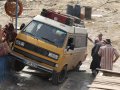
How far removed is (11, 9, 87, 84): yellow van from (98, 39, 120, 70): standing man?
1.18 metres

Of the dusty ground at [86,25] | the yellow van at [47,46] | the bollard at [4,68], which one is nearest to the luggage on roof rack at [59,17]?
the yellow van at [47,46]

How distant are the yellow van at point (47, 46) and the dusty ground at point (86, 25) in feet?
2.73

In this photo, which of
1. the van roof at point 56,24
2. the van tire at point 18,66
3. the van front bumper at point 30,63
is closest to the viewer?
the van front bumper at point 30,63

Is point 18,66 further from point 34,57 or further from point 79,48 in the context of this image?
point 79,48

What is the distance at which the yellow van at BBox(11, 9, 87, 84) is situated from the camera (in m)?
14.7

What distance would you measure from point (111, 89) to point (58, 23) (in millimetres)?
6841

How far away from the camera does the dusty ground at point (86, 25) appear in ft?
50.5

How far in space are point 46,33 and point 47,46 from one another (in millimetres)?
745

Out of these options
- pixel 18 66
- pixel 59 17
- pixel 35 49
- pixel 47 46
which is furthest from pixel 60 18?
pixel 18 66

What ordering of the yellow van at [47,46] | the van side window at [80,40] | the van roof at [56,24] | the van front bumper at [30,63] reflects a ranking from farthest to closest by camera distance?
the van side window at [80,40] → the van roof at [56,24] → the yellow van at [47,46] → the van front bumper at [30,63]

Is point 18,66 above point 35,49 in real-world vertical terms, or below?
below

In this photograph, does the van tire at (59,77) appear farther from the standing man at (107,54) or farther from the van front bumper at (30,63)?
the standing man at (107,54)

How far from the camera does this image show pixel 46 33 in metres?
15.3

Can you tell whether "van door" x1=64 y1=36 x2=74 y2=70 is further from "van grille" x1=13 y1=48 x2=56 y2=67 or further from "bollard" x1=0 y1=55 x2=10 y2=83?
"bollard" x1=0 y1=55 x2=10 y2=83
